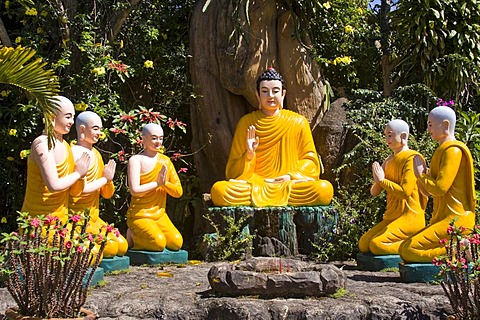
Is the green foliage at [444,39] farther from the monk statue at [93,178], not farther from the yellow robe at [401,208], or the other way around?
the monk statue at [93,178]

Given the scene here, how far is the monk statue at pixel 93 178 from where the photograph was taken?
20.3 feet

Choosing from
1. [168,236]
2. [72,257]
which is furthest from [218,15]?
[72,257]

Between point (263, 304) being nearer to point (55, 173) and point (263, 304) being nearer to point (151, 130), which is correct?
point (55, 173)

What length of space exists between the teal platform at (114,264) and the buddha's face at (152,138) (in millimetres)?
1179

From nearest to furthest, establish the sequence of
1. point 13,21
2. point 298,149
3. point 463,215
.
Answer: point 463,215 → point 298,149 → point 13,21

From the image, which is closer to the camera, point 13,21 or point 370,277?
point 370,277

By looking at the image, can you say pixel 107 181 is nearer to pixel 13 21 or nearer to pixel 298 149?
pixel 298 149

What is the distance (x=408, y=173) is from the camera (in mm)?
6406

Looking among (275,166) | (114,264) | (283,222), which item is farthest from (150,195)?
(275,166)

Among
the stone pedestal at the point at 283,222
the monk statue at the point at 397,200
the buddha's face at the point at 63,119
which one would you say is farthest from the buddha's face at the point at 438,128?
the buddha's face at the point at 63,119

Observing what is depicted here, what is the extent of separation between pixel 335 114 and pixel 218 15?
200 centimetres

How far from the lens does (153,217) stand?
6961 mm

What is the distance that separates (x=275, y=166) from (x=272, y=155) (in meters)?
0.14

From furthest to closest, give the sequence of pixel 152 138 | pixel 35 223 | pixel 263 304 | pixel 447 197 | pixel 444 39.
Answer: pixel 444 39
pixel 152 138
pixel 447 197
pixel 263 304
pixel 35 223
